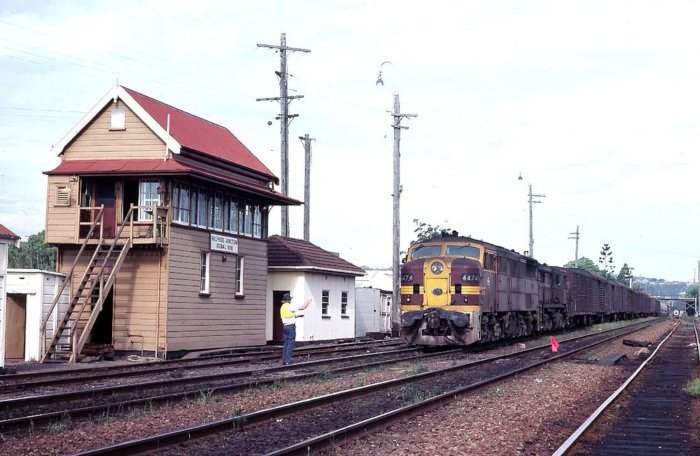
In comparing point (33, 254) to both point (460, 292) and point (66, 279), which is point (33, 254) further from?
point (460, 292)

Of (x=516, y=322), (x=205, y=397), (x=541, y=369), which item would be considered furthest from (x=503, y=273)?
(x=205, y=397)

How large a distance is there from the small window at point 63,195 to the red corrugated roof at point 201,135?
337cm

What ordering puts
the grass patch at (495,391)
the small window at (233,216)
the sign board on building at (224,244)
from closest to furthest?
the grass patch at (495,391) < the sign board on building at (224,244) < the small window at (233,216)

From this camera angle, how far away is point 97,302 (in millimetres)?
22406

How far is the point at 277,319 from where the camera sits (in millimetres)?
32344

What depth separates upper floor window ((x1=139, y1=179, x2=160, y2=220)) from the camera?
24344 mm

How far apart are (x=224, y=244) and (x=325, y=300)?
8409 mm

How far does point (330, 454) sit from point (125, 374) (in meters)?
9.47

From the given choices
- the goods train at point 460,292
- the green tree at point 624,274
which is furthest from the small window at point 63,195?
the green tree at point 624,274

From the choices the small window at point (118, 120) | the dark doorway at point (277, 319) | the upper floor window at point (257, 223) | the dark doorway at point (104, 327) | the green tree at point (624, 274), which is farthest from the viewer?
the green tree at point (624, 274)

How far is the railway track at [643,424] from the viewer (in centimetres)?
995

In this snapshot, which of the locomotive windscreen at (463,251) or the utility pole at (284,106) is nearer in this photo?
the locomotive windscreen at (463,251)

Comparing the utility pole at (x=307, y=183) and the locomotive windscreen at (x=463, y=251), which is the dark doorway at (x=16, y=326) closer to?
the locomotive windscreen at (x=463, y=251)

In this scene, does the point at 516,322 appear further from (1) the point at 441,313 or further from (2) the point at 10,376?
(2) the point at 10,376
